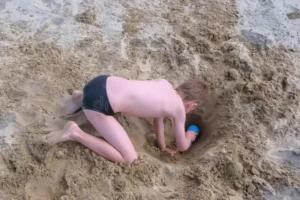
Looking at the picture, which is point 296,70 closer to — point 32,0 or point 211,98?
point 211,98

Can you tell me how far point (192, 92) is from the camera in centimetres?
306

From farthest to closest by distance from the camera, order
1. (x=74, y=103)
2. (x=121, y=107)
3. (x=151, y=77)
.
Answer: (x=151, y=77) → (x=74, y=103) → (x=121, y=107)

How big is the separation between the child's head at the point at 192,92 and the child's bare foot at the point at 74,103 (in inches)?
24.7

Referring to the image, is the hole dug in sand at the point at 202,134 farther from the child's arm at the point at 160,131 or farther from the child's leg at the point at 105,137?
the child's leg at the point at 105,137

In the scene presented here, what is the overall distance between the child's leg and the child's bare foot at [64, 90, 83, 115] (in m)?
0.19

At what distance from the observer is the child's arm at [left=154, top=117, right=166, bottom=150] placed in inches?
118

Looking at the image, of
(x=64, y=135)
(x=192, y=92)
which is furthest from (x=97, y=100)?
(x=192, y=92)

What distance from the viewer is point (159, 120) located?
2994 mm

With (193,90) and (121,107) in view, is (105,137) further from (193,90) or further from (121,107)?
(193,90)

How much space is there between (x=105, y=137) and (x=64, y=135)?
0.77ft

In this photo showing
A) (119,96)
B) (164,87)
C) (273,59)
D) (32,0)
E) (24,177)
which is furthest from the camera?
(32,0)

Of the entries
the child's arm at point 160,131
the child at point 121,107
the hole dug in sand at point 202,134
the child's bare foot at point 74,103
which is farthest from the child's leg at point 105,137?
the hole dug in sand at point 202,134

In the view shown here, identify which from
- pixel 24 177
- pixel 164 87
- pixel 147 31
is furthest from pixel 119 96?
pixel 147 31

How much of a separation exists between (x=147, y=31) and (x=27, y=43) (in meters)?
0.89
